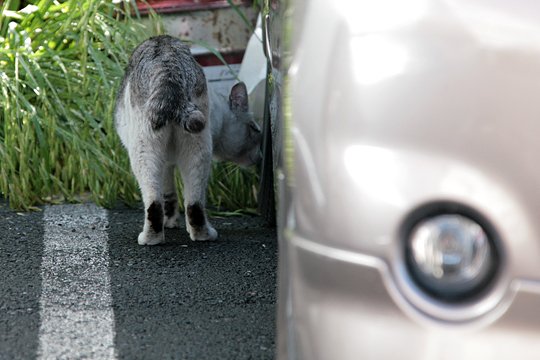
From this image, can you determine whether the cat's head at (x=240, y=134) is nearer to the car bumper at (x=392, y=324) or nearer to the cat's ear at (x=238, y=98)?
the cat's ear at (x=238, y=98)

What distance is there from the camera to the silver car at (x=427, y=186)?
1.80m

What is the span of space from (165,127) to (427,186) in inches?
115

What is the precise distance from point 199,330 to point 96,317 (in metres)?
0.41

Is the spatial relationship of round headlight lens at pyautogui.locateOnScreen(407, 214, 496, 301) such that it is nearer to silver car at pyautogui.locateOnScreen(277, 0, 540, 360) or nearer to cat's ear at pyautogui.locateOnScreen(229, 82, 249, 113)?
silver car at pyautogui.locateOnScreen(277, 0, 540, 360)

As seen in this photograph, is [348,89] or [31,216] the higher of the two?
[348,89]

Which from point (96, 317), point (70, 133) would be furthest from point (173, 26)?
point (96, 317)

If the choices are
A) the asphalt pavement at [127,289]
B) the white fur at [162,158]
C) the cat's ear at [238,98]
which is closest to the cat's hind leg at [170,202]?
the asphalt pavement at [127,289]

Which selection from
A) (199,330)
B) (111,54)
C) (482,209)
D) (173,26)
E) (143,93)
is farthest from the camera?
(173,26)

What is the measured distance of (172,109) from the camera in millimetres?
4457

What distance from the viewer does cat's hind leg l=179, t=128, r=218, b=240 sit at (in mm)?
4780

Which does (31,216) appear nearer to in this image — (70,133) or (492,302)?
(70,133)

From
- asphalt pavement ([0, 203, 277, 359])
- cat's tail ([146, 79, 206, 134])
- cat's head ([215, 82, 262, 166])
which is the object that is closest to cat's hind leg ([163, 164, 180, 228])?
asphalt pavement ([0, 203, 277, 359])

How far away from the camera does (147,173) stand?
4.67 metres

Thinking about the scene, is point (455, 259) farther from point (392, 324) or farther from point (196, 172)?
point (196, 172)
